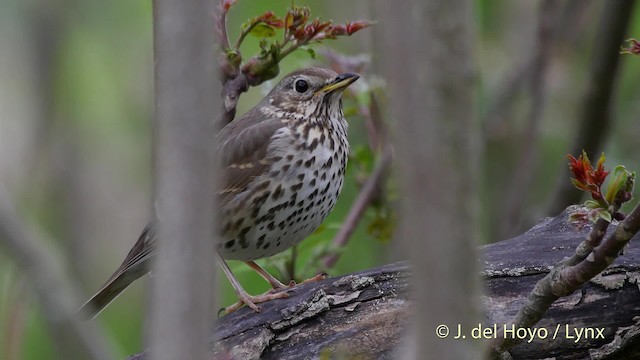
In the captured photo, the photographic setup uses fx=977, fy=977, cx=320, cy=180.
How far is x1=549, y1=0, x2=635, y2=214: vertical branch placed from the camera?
4.85m

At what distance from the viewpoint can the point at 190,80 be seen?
157 centimetres

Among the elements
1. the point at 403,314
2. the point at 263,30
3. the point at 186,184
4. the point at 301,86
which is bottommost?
the point at 403,314

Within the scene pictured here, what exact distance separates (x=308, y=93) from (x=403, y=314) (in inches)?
75.8

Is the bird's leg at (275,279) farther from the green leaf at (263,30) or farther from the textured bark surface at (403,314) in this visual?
the green leaf at (263,30)

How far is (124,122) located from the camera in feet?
23.5

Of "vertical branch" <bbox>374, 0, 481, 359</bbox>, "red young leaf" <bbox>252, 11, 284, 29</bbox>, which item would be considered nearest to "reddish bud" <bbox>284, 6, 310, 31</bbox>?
"red young leaf" <bbox>252, 11, 284, 29</bbox>

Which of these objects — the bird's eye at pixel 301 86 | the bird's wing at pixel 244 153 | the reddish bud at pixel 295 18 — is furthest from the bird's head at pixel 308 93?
the reddish bud at pixel 295 18

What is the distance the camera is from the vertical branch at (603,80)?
485 centimetres

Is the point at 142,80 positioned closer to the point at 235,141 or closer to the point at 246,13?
the point at 246,13

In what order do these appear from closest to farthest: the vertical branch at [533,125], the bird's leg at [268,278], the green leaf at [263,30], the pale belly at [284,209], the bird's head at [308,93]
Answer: the green leaf at [263,30]
the bird's leg at [268,278]
the pale belly at [284,209]
the bird's head at [308,93]
the vertical branch at [533,125]

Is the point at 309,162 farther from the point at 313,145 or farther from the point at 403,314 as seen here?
the point at 403,314

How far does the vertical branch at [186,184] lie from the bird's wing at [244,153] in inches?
112

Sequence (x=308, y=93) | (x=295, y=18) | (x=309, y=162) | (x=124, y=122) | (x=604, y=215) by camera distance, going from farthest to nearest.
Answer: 1. (x=124, y=122)
2. (x=308, y=93)
3. (x=309, y=162)
4. (x=295, y=18)
5. (x=604, y=215)

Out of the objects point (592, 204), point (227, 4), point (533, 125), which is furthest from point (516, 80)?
point (592, 204)
